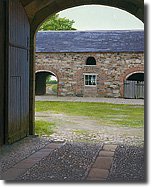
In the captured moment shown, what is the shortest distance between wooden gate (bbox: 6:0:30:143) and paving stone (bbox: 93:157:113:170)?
2352mm

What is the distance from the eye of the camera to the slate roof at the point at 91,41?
2953 centimetres

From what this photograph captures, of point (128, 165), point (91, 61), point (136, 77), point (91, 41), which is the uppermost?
point (91, 41)

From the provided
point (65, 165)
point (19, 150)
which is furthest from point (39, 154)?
point (65, 165)

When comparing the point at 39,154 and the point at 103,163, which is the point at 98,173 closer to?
the point at 103,163

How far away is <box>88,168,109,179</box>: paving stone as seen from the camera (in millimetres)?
5614

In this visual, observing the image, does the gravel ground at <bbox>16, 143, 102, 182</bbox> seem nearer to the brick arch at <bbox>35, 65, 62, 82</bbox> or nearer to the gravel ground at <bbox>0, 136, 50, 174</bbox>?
the gravel ground at <bbox>0, 136, 50, 174</bbox>

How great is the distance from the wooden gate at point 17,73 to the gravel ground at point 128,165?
8.16 ft

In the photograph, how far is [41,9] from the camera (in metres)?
9.61

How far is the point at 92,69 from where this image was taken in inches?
1158

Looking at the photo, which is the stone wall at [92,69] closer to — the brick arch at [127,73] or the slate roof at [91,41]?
the brick arch at [127,73]

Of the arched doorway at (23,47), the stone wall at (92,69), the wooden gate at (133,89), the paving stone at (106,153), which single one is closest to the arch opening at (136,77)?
the wooden gate at (133,89)

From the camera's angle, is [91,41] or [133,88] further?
[91,41]

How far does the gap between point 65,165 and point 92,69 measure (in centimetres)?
2328

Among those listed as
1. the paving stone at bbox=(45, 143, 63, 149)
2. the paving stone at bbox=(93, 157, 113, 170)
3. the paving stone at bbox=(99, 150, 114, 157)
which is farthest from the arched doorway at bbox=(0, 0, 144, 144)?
the paving stone at bbox=(93, 157, 113, 170)
